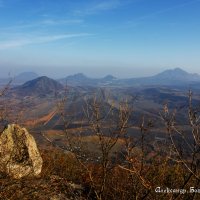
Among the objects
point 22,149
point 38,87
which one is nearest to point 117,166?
point 22,149

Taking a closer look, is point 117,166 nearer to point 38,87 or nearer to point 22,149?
point 22,149

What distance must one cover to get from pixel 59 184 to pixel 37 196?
1.65 m

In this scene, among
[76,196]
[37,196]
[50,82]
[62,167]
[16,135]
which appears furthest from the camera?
[50,82]

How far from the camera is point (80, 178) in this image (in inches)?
418

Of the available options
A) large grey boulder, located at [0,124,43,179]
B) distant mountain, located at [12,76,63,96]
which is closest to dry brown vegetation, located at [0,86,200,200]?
large grey boulder, located at [0,124,43,179]

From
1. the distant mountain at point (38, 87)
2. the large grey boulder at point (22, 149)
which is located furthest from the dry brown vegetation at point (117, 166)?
the distant mountain at point (38, 87)

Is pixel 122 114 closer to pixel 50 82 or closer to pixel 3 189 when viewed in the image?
pixel 3 189

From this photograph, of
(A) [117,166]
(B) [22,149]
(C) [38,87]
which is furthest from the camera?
(C) [38,87]

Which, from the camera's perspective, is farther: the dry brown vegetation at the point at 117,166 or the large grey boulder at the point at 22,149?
the large grey boulder at the point at 22,149

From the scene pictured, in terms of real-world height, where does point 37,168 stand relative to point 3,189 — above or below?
below

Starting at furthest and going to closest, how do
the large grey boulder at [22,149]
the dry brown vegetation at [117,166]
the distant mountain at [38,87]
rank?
the distant mountain at [38,87]
the large grey boulder at [22,149]
the dry brown vegetation at [117,166]

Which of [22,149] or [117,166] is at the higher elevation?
[117,166]

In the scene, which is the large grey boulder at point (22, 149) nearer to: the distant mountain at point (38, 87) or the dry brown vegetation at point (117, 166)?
the dry brown vegetation at point (117, 166)

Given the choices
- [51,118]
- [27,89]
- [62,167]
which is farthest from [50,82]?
[62,167]
